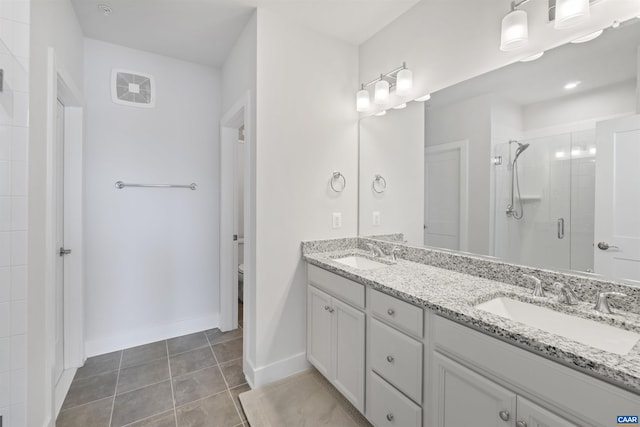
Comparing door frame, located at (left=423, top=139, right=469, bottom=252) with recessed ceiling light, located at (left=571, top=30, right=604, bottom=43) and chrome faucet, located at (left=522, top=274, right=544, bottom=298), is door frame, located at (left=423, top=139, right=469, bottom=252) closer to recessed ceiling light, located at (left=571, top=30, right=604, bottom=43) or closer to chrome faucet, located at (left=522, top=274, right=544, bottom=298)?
chrome faucet, located at (left=522, top=274, right=544, bottom=298)

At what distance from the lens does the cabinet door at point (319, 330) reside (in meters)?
1.82

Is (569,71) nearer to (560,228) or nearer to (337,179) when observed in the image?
(560,228)

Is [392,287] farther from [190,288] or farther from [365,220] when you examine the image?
[190,288]

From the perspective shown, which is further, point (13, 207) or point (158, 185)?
point (158, 185)

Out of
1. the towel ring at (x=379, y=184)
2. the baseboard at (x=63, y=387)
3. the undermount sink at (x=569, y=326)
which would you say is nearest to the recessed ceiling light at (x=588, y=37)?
the undermount sink at (x=569, y=326)

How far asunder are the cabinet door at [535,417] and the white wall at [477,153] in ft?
2.73

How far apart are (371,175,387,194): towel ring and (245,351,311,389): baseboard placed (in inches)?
55.0

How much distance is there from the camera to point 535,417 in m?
0.83

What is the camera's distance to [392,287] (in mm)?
1331

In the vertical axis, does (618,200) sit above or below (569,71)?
below

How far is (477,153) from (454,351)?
1.12m

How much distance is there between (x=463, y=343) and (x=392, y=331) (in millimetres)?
373

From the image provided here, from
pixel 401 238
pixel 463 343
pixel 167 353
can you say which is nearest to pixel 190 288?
pixel 167 353

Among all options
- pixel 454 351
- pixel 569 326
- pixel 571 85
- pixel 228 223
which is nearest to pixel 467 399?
pixel 454 351
